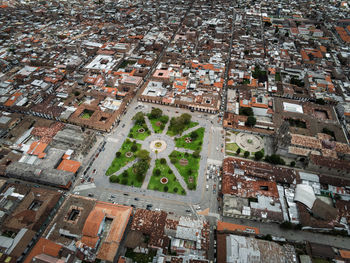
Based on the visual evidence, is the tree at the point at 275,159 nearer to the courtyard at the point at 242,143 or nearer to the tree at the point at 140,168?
the courtyard at the point at 242,143

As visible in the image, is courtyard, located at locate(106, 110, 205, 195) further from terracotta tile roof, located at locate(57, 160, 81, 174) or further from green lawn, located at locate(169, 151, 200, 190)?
terracotta tile roof, located at locate(57, 160, 81, 174)

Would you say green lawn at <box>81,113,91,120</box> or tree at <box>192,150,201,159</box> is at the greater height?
green lawn at <box>81,113,91,120</box>

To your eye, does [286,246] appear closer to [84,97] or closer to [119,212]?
[119,212]

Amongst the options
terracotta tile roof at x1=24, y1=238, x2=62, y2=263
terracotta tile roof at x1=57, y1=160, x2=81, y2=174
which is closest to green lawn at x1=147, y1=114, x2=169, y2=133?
terracotta tile roof at x1=57, y1=160, x2=81, y2=174

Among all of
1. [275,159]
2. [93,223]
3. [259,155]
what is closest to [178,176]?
[259,155]

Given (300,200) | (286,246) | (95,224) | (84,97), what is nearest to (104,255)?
(95,224)

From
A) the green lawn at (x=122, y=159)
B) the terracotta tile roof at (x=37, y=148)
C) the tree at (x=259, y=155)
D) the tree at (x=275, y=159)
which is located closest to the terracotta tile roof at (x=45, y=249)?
the green lawn at (x=122, y=159)

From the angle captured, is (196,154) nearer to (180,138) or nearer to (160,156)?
(180,138)
